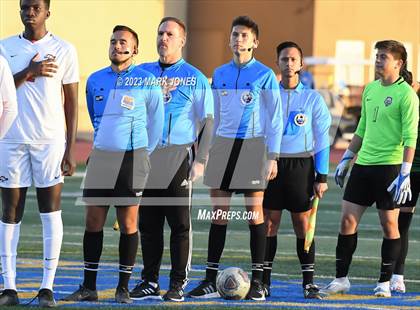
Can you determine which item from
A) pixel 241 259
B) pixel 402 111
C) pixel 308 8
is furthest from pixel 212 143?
pixel 308 8

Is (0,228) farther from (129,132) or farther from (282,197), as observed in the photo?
(282,197)

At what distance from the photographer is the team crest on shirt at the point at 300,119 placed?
911 centimetres

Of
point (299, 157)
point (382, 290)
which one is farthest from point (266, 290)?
point (299, 157)

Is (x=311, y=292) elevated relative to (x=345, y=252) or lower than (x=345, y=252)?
lower

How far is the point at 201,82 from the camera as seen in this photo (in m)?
8.78

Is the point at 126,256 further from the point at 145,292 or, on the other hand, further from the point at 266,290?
the point at 266,290

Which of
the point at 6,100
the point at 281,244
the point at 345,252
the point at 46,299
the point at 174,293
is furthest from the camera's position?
the point at 281,244

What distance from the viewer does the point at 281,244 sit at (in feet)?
42.0

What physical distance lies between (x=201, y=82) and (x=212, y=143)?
59 cm

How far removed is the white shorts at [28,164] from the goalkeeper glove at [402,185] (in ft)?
8.22

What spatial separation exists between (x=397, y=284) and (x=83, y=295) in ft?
8.28

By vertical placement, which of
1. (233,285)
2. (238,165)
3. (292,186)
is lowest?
(233,285)

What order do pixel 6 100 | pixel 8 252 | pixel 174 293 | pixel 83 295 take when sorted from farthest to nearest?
pixel 174 293 → pixel 83 295 → pixel 8 252 → pixel 6 100

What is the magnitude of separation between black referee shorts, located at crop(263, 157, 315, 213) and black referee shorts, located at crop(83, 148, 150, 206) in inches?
41.7
